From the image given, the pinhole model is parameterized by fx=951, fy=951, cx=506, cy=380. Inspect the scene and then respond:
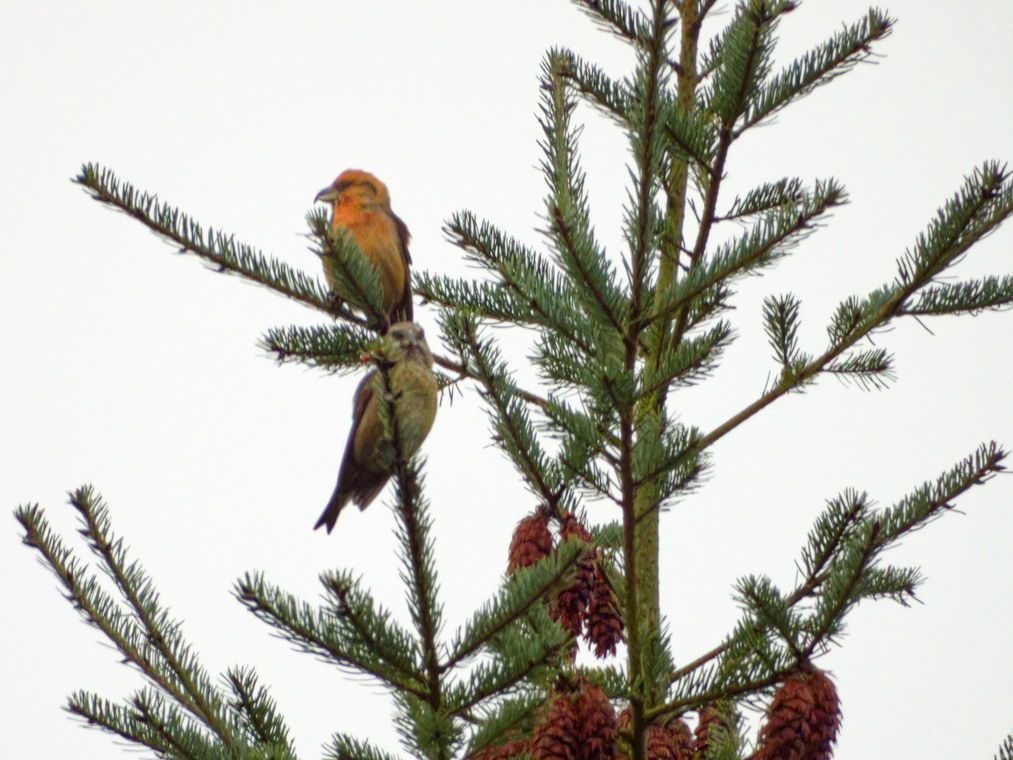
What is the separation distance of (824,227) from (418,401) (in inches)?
67.9

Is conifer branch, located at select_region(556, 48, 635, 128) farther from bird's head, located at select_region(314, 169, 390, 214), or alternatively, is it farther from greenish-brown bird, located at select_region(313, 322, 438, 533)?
bird's head, located at select_region(314, 169, 390, 214)

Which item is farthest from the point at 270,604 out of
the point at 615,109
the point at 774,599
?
the point at 615,109

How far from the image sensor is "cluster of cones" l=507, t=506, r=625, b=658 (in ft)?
7.36

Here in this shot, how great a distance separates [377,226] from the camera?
4789 millimetres

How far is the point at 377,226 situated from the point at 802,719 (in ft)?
11.4

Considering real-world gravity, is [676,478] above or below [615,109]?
below

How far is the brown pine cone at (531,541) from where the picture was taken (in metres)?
2.25

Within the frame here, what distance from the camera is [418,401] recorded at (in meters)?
3.45

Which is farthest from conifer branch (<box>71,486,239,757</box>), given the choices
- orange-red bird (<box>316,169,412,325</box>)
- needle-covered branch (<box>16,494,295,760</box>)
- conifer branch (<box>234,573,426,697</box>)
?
orange-red bird (<box>316,169,412,325</box>)

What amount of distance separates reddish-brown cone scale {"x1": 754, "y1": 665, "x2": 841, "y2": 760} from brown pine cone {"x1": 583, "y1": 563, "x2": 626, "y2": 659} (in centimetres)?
48

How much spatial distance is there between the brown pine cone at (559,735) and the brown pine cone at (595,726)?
12mm

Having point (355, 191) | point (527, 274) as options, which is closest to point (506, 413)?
point (527, 274)

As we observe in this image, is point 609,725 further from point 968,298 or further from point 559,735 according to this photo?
point 968,298

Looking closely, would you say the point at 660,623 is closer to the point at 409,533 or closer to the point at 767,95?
the point at 409,533
